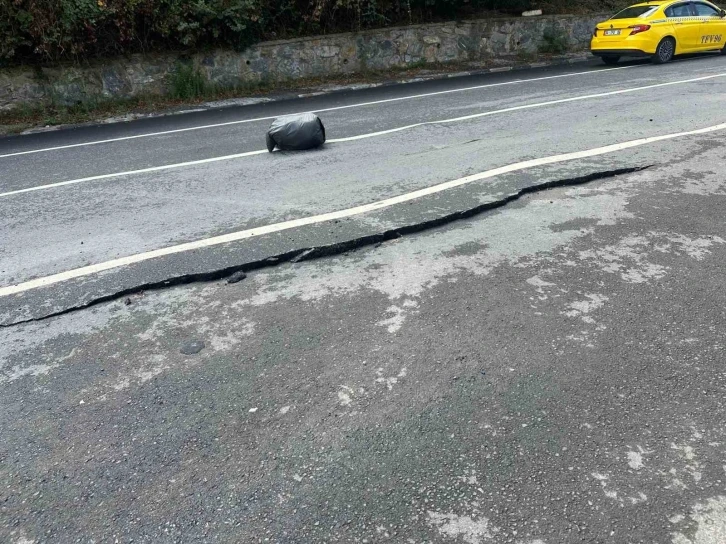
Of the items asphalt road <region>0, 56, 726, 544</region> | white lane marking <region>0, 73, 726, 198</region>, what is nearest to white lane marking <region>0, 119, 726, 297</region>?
asphalt road <region>0, 56, 726, 544</region>

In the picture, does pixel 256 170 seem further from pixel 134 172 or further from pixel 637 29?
pixel 637 29

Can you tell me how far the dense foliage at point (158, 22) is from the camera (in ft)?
40.9

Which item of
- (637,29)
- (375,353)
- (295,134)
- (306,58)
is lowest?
(375,353)

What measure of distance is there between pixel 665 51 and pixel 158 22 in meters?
11.9

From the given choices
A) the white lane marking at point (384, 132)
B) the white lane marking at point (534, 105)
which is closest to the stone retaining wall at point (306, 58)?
the white lane marking at point (534, 105)

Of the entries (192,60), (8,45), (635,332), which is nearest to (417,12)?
(192,60)

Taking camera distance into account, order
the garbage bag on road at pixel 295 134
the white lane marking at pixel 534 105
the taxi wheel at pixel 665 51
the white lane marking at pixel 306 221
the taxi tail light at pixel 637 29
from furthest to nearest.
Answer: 1. the taxi wheel at pixel 665 51
2. the taxi tail light at pixel 637 29
3. the white lane marking at pixel 534 105
4. the garbage bag on road at pixel 295 134
5. the white lane marking at pixel 306 221

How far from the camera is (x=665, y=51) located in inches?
591

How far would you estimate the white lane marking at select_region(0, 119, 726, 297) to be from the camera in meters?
4.64

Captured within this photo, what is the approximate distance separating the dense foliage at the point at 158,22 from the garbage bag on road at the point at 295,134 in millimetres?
6801

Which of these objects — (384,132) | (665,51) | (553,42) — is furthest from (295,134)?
(553,42)

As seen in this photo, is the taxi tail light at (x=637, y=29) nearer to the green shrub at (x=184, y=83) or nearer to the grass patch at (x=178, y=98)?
the grass patch at (x=178, y=98)

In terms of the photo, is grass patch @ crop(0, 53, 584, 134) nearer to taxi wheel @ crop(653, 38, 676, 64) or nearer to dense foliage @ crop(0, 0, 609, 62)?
dense foliage @ crop(0, 0, 609, 62)

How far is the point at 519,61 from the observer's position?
16422 mm
